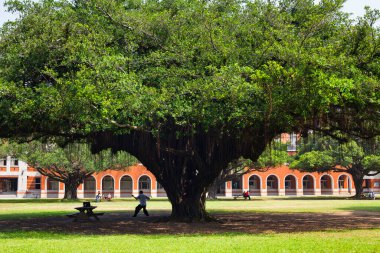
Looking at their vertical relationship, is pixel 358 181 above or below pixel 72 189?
above

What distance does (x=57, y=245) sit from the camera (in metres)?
11.5

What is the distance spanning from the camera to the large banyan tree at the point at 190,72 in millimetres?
13570

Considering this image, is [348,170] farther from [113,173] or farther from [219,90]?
[219,90]

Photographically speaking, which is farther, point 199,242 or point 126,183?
point 126,183

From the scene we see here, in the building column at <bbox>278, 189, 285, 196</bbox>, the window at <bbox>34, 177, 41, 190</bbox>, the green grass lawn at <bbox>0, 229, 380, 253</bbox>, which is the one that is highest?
the window at <bbox>34, 177, 41, 190</bbox>

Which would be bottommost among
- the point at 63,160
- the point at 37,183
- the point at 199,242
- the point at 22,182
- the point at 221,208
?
the point at 221,208

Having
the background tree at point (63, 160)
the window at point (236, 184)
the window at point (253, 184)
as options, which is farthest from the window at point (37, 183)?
the window at point (253, 184)

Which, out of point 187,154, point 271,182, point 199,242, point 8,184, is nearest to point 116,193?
point 8,184

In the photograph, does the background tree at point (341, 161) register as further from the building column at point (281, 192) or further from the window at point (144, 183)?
the window at point (144, 183)

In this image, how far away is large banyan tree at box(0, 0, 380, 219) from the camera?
44.5 ft

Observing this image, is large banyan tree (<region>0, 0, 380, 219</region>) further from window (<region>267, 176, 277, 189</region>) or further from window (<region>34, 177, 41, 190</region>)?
window (<region>267, 176, 277, 189</region>)

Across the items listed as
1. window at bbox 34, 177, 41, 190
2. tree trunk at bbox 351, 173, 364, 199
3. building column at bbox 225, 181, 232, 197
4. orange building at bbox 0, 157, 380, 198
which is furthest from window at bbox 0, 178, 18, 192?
tree trunk at bbox 351, 173, 364, 199

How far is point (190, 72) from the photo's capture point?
15242mm

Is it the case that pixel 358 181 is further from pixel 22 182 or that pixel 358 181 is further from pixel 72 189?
pixel 22 182
